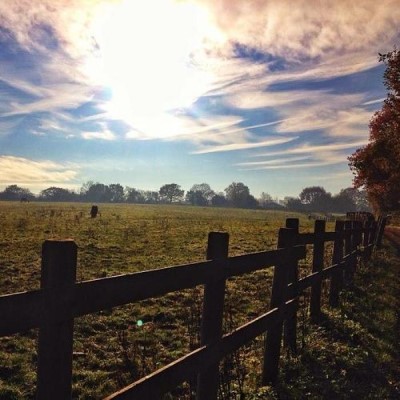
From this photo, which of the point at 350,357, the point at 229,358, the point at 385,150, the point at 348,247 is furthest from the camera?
the point at 385,150

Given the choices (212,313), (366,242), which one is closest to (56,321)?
(212,313)

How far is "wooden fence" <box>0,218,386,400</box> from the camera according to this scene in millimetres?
2488

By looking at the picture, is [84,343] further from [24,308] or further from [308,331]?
[24,308]

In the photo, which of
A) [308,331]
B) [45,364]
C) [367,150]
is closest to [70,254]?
[45,364]

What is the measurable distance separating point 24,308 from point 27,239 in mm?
20105

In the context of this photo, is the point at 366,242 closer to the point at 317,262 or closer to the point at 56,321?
the point at 317,262

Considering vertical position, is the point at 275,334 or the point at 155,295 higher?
the point at 155,295

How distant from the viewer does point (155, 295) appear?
3348mm

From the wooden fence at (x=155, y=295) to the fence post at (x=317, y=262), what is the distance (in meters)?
1.61

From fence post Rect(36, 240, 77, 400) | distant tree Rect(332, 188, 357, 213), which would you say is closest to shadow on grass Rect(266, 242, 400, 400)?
fence post Rect(36, 240, 77, 400)

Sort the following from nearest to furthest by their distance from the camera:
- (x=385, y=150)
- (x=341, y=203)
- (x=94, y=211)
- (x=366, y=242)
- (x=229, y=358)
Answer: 1. (x=229, y=358)
2. (x=366, y=242)
3. (x=385, y=150)
4. (x=94, y=211)
5. (x=341, y=203)

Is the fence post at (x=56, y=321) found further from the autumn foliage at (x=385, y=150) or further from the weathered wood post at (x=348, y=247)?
the autumn foliage at (x=385, y=150)

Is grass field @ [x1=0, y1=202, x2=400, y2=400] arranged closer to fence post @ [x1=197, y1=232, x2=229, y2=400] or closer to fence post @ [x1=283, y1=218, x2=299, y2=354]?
fence post @ [x1=283, y1=218, x2=299, y2=354]

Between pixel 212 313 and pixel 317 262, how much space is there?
5.10m
